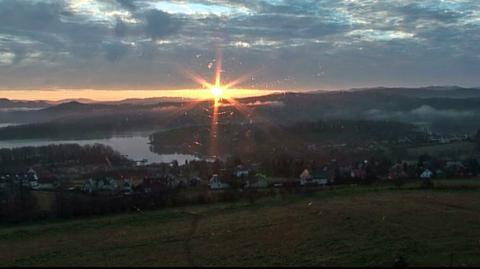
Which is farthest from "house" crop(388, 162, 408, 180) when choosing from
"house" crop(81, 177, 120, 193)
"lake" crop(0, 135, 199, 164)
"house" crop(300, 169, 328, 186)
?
"lake" crop(0, 135, 199, 164)

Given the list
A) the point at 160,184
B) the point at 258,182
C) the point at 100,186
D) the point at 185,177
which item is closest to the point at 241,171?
the point at 185,177

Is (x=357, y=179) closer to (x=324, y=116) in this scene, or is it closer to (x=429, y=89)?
(x=324, y=116)

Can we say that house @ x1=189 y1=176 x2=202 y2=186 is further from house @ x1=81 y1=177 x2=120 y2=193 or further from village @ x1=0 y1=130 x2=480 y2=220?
house @ x1=81 y1=177 x2=120 y2=193

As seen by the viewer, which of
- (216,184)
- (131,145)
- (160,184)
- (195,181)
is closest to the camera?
(160,184)

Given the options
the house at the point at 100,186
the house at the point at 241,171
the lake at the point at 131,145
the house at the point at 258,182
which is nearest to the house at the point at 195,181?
the house at the point at 241,171

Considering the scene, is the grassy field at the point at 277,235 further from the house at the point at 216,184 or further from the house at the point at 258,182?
the house at the point at 216,184

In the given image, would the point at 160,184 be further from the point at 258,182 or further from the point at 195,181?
the point at 258,182
